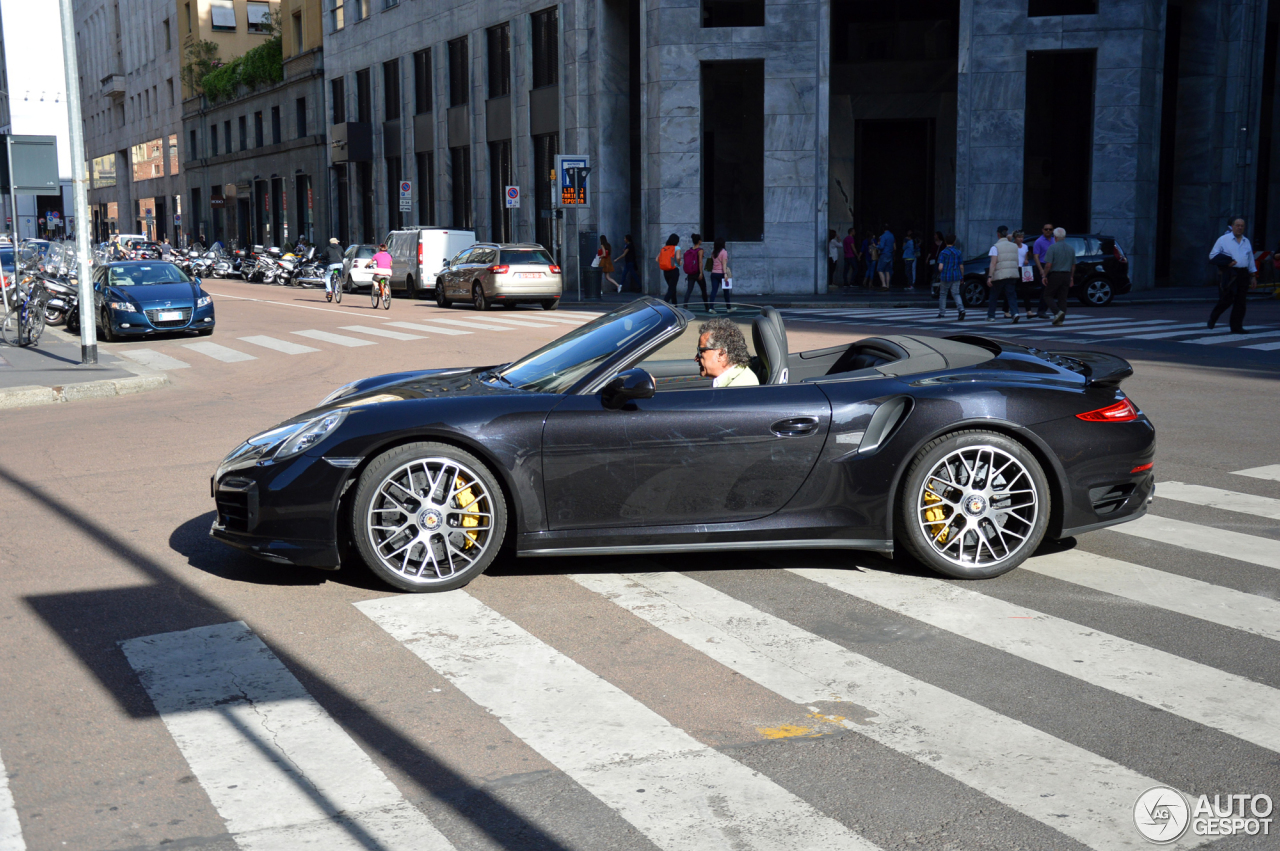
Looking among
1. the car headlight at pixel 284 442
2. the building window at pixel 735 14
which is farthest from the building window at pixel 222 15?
the car headlight at pixel 284 442

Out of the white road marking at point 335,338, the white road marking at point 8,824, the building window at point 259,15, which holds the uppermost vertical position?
the building window at point 259,15

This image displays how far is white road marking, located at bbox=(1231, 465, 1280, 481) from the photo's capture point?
8.56m

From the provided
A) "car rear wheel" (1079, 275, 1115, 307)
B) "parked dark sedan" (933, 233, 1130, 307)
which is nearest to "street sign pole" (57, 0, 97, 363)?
"parked dark sedan" (933, 233, 1130, 307)

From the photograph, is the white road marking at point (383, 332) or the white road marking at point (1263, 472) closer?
the white road marking at point (1263, 472)

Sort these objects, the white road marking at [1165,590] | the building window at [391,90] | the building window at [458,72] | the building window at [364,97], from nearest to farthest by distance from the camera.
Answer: the white road marking at [1165,590] → the building window at [458,72] → the building window at [391,90] → the building window at [364,97]

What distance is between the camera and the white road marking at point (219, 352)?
18.2 m

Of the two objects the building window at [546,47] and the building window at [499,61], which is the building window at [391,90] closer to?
the building window at [499,61]

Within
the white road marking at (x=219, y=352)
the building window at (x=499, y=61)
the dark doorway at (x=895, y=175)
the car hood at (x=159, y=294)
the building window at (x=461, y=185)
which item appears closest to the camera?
the white road marking at (x=219, y=352)

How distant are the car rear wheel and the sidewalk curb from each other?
20.7 metres

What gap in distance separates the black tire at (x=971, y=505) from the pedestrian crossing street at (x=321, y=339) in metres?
13.5

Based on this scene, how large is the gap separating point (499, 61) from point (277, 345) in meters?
27.5

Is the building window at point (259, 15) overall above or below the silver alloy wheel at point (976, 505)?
above

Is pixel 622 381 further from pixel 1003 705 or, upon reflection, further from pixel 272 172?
pixel 272 172

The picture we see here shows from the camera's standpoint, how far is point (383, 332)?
22.4 metres
